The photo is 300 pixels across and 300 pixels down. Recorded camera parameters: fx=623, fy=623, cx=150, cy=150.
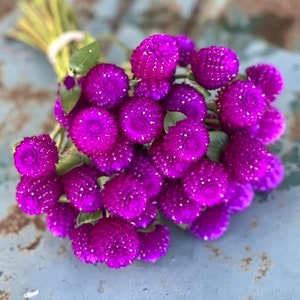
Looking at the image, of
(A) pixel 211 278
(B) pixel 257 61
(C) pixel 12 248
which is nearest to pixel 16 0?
(B) pixel 257 61

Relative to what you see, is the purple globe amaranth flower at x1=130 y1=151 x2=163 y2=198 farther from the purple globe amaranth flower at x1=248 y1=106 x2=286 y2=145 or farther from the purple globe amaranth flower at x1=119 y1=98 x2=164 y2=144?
the purple globe amaranth flower at x1=248 y1=106 x2=286 y2=145

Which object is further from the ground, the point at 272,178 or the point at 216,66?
the point at 216,66

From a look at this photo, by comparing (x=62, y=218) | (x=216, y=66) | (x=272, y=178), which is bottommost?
(x=272, y=178)

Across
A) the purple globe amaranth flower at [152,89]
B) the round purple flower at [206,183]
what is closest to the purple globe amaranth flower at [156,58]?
the purple globe amaranth flower at [152,89]

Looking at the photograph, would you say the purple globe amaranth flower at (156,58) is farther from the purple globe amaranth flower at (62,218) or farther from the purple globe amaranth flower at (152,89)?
the purple globe amaranth flower at (62,218)

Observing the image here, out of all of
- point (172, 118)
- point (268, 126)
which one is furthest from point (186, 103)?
point (268, 126)

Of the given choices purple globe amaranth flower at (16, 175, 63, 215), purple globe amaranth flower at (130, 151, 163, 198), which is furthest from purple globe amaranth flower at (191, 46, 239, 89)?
purple globe amaranth flower at (16, 175, 63, 215)

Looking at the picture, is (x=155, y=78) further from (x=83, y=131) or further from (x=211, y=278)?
(x=211, y=278)

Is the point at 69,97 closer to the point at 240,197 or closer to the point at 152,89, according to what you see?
the point at 152,89
